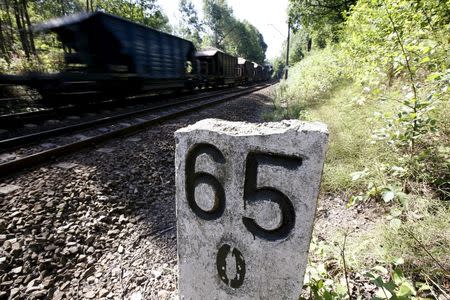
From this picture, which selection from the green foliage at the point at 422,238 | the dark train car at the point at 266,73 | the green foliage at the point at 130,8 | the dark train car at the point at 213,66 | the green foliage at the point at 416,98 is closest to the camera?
the green foliage at the point at 422,238

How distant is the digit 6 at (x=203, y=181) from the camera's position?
105 cm

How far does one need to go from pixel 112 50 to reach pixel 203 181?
8419 millimetres

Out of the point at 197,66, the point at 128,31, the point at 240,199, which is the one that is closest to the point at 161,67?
the point at 128,31

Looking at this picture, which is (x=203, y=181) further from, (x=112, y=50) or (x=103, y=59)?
(x=112, y=50)

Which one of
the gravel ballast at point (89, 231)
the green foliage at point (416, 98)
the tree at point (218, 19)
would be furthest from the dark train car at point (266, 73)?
the gravel ballast at point (89, 231)

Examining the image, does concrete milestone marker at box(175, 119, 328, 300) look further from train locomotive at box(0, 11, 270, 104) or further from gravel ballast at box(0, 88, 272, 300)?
train locomotive at box(0, 11, 270, 104)

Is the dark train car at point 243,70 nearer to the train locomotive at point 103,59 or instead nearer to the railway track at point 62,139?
the train locomotive at point 103,59

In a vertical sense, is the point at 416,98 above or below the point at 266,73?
below

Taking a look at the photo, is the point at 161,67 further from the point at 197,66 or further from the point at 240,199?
the point at 240,199

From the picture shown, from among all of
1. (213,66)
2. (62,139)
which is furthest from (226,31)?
(62,139)

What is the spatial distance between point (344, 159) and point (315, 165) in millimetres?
2580

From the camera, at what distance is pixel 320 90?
7680 mm

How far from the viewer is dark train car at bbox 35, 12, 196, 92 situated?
285 inches

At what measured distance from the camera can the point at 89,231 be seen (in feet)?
7.47
